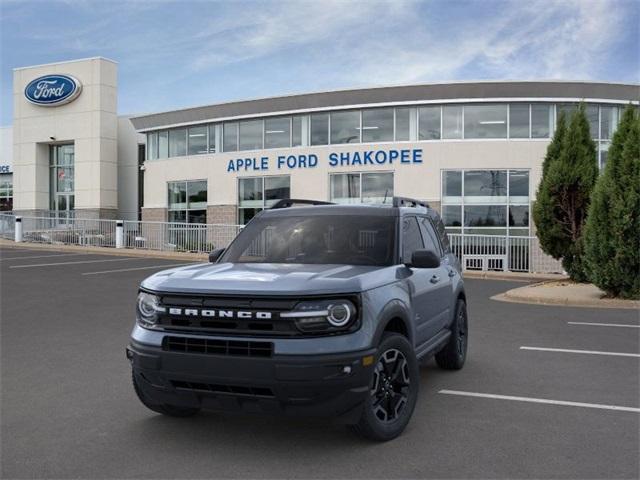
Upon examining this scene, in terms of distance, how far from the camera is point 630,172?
42.8 ft

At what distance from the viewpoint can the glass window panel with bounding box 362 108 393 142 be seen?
27062 millimetres

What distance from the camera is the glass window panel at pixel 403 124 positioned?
26703 mm

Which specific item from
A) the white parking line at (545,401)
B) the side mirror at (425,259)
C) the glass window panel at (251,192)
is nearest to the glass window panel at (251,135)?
the glass window panel at (251,192)

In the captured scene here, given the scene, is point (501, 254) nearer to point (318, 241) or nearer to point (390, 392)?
point (318, 241)

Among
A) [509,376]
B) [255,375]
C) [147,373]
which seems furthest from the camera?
[509,376]

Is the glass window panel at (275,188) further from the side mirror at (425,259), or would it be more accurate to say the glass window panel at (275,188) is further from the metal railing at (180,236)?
the side mirror at (425,259)

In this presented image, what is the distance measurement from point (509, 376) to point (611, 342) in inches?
115

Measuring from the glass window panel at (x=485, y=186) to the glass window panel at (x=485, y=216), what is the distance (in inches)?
11.1

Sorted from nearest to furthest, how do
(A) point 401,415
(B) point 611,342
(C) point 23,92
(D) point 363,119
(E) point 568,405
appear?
(A) point 401,415 < (E) point 568,405 < (B) point 611,342 < (D) point 363,119 < (C) point 23,92

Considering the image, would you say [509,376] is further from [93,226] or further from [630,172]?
[93,226]

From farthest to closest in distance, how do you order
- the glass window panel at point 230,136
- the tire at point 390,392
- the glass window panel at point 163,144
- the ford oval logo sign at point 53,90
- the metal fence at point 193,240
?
1. the ford oval logo sign at point 53,90
2. the glass window panel at point 163,144
3. the glass window panel at point 230,136
4. the metal fence at point 193,240
5. the tire at point 390,392

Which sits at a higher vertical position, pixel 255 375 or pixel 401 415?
pixel 255 375

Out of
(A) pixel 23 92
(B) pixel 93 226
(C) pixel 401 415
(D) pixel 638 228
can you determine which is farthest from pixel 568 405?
(A) pixel 23 92

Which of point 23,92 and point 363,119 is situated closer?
point 363,119
